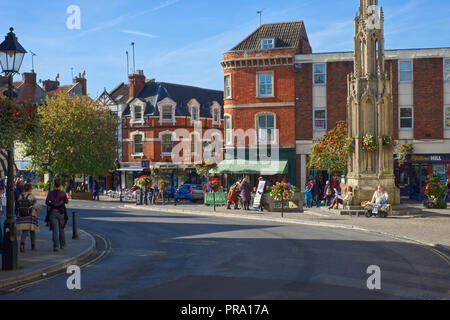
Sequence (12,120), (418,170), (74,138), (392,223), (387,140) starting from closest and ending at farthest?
(12,120), (392,223), (387,140), (418,170), (74,138)

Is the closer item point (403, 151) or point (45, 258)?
point (45, 258)

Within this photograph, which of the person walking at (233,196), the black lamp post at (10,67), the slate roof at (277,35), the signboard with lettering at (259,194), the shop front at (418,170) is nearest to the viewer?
the black lamp post at (10,67)

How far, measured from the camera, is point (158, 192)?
119ft

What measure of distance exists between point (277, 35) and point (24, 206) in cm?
3045

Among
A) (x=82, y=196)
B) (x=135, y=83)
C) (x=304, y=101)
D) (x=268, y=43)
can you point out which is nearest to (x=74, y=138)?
(x=82, y=196)

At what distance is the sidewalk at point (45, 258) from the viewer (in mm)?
10203

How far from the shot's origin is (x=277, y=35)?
40.0 metres

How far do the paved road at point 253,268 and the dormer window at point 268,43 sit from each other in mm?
23616

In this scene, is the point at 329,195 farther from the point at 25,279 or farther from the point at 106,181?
the point at 106,181

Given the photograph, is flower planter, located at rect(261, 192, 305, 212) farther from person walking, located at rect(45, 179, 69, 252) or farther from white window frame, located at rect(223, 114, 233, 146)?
person walking, located at rect(45, 179, 69, 252)

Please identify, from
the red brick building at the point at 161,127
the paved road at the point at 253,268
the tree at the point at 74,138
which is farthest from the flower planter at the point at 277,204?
the red brick building at the point at 161,127

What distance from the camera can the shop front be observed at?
35534 millimetres

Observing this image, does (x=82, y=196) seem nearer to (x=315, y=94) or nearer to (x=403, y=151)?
(x=315, y=94)

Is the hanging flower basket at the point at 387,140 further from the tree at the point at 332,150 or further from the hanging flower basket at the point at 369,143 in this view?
the tree at the point at 332,150
